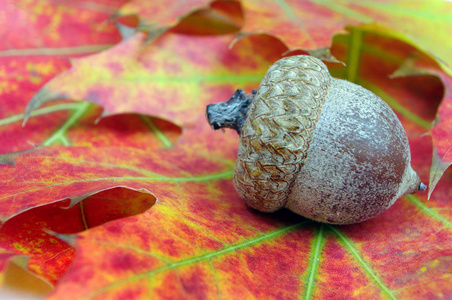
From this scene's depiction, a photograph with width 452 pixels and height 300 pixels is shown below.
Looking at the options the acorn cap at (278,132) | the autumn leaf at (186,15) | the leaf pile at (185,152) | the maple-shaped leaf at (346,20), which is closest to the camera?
the leaf pile at (185,152)

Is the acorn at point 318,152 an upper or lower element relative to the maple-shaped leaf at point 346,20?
lower

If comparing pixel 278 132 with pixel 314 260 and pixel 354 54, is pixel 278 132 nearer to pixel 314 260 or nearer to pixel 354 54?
pixel 314 260

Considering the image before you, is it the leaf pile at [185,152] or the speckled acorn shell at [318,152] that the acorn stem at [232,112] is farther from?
the leaf pile at [185,152]

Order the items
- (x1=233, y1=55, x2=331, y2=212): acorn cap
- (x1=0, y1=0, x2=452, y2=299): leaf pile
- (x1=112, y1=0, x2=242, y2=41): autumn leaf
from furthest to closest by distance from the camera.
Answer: (x1=112, y1=0, x2=242, y2=41): autumn leaf, (x1=233, y1=55, x2=331, y2=212): acorn cap, (x1=0, y1=0, x2=452, y2=299): leaf pile

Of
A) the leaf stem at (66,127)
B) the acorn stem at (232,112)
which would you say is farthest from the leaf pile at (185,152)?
the acorn stem at (232,112)

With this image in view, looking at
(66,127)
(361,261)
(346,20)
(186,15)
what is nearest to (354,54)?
(346,20)

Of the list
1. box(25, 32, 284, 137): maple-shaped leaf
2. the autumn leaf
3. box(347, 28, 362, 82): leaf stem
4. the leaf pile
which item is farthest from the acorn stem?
box(347, 28, 362, 82): leaf stem

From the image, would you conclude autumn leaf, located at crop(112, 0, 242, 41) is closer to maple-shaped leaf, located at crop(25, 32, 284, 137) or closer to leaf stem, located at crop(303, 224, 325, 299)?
maple-shaped leaf, located at crop(25, 32, 284, 137)

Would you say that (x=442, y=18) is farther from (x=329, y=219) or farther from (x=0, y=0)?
(x=0, y=0)
